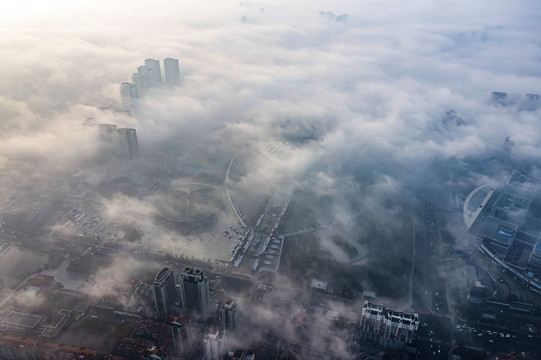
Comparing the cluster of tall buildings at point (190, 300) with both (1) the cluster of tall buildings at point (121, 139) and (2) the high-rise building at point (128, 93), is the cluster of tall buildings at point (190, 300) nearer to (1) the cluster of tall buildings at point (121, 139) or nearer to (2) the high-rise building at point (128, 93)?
(1) the cluster of tall buildings at point (121, 139)

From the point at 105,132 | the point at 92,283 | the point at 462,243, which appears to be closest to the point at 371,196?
the point at 462,243

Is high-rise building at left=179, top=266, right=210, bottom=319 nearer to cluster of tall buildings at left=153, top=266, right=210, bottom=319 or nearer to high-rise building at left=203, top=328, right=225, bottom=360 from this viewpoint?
cluster of tall buildings at left=153, top=266, right=210, bottom=319

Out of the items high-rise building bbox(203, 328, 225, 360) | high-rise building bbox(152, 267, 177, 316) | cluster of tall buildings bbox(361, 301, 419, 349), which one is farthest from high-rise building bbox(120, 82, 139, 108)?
cluster of tall buildings bbox(361, 301, 419, 349)

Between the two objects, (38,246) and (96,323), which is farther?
(38,246)

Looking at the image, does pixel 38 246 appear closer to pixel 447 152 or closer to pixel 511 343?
pixel 511 343

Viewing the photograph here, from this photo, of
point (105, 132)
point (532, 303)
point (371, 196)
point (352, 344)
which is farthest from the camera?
point (105, 132)

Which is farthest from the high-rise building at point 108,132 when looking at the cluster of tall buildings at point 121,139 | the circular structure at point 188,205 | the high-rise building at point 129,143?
the circular structure at point 188,205
